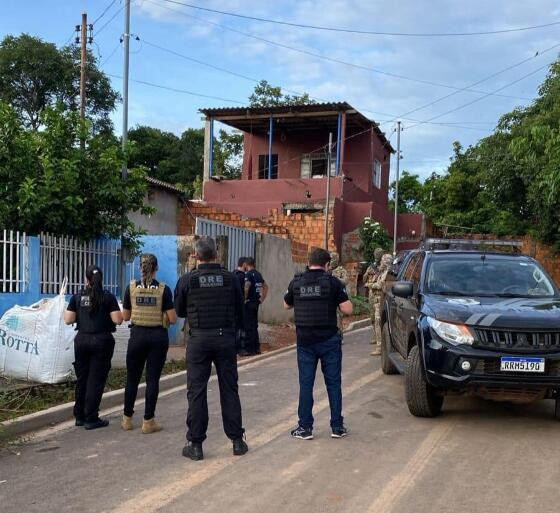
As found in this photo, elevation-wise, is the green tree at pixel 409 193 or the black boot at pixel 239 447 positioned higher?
the green tree at pixel 409 193

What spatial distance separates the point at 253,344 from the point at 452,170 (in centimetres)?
2911

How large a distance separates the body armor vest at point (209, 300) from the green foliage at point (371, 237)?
17990mm

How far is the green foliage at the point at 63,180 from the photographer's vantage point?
29.5ft

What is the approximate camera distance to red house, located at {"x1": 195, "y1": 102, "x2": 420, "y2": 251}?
24.1m

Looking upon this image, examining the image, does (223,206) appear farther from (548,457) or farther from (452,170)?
(548,457)

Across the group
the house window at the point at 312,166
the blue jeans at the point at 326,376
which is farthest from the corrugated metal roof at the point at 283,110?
the blue jeans at the point at 326,376

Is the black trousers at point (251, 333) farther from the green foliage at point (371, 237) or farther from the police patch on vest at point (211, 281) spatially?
the green foliage at point (371, 237)

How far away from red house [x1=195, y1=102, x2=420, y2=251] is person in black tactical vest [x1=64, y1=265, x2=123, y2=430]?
16445 millimetres

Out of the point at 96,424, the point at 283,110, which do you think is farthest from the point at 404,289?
the point at 283,110

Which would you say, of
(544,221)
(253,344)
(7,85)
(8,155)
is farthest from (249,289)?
(7,85)

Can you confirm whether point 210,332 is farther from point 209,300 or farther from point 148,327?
point 148,327

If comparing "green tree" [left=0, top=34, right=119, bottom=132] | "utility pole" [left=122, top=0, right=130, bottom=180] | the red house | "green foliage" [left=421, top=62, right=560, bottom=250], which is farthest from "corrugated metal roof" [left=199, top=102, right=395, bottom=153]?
"utility pole" [left=122, top=0, right=130, bottom=180]

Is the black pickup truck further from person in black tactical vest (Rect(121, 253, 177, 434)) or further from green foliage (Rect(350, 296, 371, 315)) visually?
green foliage (Rect(350, 296, 371, 315))

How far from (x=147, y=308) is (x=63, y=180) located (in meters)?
4.14
